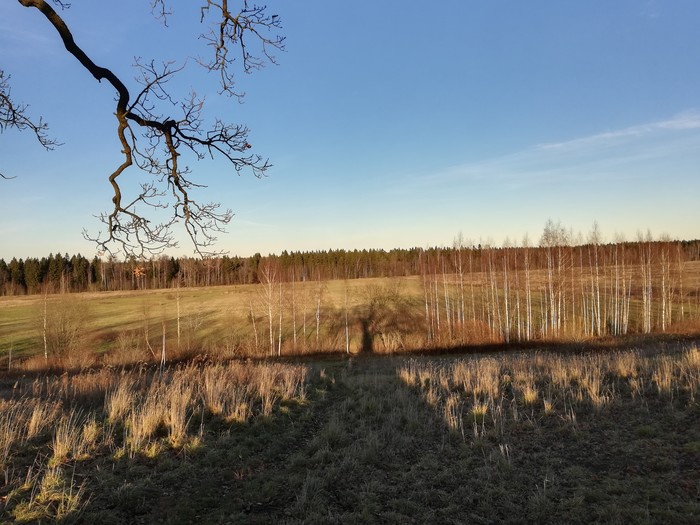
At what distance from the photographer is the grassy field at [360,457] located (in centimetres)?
486

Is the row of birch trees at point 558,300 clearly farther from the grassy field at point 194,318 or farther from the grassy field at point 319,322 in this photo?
the grassy field at point 194,318

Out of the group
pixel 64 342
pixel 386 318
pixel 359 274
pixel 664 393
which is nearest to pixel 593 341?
pixel 386 318

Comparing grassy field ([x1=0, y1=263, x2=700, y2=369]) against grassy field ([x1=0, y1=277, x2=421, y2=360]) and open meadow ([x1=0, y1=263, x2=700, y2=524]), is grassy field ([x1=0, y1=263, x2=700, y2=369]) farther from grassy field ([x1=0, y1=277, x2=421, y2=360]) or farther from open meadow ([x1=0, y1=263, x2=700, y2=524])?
open meadow ([x1=0, y1=263, x2=700, y2=524])

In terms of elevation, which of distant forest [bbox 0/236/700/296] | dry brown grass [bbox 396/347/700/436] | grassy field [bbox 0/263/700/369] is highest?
distant forest [bbox 0/236/700/296]

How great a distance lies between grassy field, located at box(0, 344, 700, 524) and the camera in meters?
4.86

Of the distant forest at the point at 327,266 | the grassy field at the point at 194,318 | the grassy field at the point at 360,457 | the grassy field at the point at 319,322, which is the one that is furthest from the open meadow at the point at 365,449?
the distant forest at the point at 327,266

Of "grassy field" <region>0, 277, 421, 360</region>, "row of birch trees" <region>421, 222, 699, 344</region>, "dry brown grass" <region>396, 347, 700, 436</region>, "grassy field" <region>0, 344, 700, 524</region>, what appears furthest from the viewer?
"row of birch trees" <region>421, 222, 699, 344</region>

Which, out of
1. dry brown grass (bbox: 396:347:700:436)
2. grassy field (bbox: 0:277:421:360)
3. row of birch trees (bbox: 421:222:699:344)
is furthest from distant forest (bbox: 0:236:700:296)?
dry brown grass (bbox: 396:347:700:436)

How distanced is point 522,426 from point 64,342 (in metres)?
36.4

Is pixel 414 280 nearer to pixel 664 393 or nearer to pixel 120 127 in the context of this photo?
pixel 664 393

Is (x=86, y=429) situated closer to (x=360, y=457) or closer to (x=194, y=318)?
(x=360, y=457)

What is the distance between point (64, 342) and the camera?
3375 centimetres

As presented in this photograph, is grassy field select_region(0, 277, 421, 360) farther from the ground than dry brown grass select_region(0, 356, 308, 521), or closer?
closer

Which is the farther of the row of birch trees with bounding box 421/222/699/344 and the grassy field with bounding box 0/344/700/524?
the row of birch trees with bounding box 421/222/699/344
